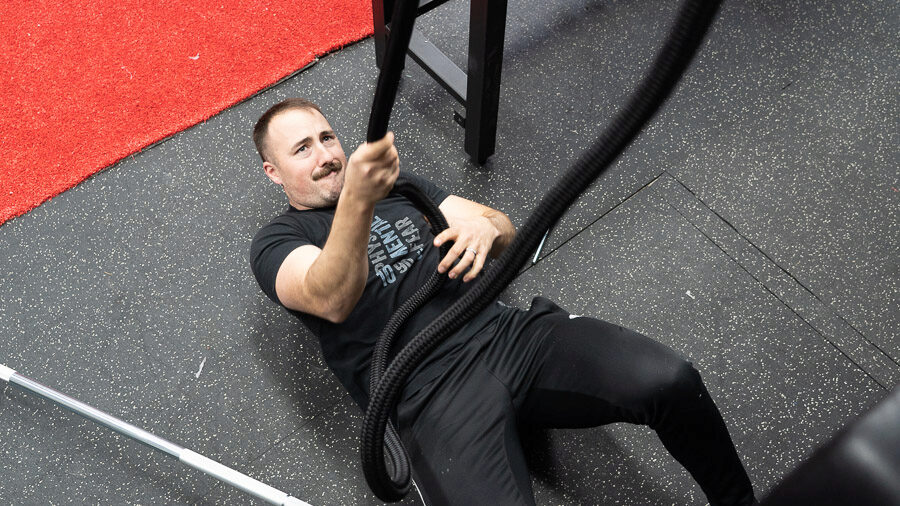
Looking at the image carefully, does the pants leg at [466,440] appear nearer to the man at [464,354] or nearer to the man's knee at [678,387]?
the man at [464,354]

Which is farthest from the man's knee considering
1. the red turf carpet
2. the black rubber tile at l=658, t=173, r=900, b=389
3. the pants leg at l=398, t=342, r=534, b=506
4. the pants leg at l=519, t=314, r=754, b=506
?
the red turf carpet

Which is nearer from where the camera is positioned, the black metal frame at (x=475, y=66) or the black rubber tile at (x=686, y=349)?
the black rubber tile at (x=686, y=349)

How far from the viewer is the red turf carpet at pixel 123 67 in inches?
76.4

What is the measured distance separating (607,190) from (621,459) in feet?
2.12

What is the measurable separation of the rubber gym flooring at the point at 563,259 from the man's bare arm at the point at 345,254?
342 millimetres

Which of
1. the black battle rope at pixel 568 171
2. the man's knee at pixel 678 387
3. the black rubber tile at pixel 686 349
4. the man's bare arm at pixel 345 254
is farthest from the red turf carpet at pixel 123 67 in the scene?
the man's knee at pixel 678 387

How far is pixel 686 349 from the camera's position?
5.44 feet

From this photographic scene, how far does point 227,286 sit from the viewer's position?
1752 mm

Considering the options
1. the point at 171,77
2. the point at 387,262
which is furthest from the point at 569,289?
the point at 171,77

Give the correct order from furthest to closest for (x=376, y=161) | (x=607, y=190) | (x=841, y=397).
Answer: (x=607, y=190) → (x=841, y=397) → (x=376, y=161)

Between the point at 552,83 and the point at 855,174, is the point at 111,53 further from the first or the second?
the point at 855,174

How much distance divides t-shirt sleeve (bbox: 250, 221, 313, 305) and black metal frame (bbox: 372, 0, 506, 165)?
516 mm

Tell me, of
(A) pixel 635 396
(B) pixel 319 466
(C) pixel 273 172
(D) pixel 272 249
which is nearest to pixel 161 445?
(B) pixel 319 466

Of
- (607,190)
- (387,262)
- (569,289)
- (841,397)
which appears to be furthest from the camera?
(607,190)
